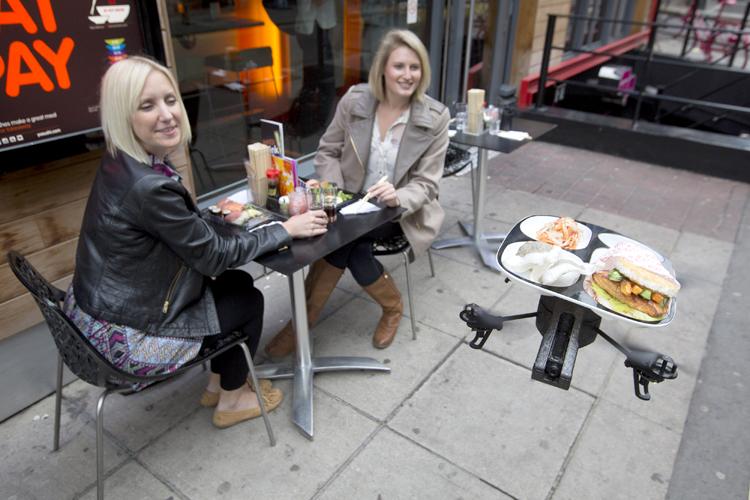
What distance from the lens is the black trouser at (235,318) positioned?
210 cm

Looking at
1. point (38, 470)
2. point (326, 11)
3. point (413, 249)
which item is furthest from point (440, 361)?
point (326, 11)

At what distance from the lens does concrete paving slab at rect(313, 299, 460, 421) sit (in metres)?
2.59

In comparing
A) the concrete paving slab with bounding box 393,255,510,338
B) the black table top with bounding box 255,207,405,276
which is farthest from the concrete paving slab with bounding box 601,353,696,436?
the black table top with bounding box 255,207,405,276

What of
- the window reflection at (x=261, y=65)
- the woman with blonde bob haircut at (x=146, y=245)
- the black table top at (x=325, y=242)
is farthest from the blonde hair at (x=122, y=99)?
the window reflection at (x=261, y=65)

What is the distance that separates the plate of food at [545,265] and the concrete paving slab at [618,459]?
1.21 metres

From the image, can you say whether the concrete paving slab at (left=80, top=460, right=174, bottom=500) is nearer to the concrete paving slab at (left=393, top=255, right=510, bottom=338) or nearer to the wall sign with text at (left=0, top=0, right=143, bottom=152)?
the wall sign with text at (left=0, top=0, right=143, bottom=152)

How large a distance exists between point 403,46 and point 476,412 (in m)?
1.85

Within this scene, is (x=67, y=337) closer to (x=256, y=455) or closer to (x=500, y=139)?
(x=256, y=455)

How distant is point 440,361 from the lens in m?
2.84

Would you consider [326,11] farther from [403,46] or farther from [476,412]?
[476,412]

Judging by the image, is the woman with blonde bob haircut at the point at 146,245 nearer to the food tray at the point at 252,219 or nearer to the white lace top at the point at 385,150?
the food tray at the point at 252,219

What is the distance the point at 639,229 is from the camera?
170 inches

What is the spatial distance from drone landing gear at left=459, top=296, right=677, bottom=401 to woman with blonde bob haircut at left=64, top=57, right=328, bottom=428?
0.97 metres

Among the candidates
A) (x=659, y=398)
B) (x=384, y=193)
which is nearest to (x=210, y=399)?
(x=384, y=193)
